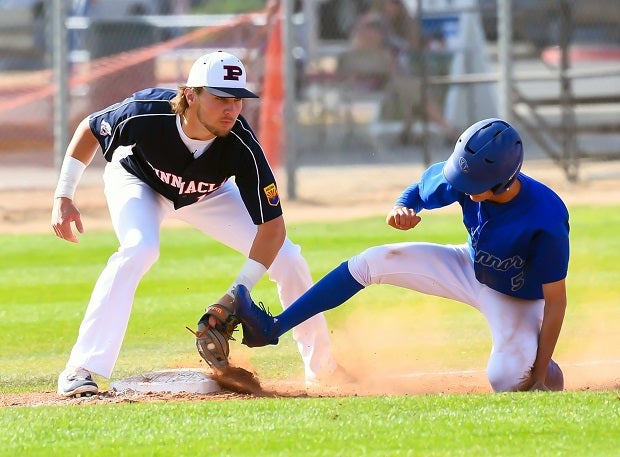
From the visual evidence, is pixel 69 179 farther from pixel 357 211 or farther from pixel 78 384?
pixel 357 211

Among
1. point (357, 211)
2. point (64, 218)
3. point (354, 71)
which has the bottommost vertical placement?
point (357, 211)

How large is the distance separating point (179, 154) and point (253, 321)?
3.17ft

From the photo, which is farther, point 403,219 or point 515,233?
point 403,219

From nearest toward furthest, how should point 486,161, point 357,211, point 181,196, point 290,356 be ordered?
1. point 486,161
2. point 181,196
3. point 290,356
4. point 357,211

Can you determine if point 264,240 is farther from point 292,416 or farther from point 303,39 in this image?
point 303,39

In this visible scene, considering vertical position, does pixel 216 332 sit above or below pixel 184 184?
below

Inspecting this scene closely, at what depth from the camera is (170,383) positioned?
20.1 feet

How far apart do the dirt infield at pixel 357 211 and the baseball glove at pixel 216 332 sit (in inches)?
9.0

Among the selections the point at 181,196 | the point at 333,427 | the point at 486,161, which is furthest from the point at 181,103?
the point at 333,427

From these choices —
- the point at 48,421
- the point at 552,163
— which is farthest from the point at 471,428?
the point at 552,163

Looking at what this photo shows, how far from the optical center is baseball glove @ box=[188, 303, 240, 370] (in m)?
5.80

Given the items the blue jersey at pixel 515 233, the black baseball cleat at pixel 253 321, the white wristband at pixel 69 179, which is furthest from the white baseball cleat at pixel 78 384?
the blue jersey at pixel 515 233

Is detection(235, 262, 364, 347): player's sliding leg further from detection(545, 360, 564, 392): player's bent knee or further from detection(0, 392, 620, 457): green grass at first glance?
detection(545, 360, 564, 392): player's bent knee

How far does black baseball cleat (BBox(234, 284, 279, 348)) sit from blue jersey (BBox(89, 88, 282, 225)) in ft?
1.52
